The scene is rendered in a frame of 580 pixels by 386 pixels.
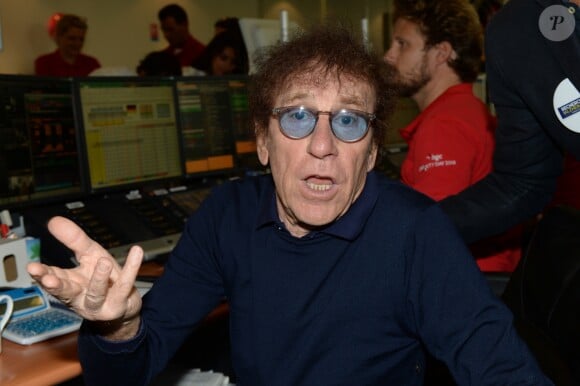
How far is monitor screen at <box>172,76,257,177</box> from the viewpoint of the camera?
2443 mm

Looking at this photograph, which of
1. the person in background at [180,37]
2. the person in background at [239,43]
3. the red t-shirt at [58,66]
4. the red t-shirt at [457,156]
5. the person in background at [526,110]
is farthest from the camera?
the person in background at [180,37]

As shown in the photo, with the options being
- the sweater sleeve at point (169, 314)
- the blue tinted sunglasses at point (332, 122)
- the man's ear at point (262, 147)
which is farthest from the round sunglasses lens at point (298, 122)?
the sweater sleeve at point (169, 314)

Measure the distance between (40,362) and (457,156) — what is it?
1.30 m

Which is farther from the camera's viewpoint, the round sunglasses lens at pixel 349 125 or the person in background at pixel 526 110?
the person in background at pixel 526 110

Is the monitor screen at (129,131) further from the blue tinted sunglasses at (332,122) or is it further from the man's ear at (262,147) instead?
the blue tinted sunglasses at (332,122)

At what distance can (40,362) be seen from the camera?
134cm

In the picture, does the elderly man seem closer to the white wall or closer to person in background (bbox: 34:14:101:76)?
person in background (bbox: 34:14:101:76)

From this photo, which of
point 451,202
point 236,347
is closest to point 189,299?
point 236,347

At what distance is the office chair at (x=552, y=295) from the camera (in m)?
1.34

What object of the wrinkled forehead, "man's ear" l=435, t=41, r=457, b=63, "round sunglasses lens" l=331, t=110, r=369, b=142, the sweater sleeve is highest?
"man's ear" l=435, t=41, r=457, b=63

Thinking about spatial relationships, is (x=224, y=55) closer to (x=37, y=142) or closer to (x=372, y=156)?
(x=37, y=142)

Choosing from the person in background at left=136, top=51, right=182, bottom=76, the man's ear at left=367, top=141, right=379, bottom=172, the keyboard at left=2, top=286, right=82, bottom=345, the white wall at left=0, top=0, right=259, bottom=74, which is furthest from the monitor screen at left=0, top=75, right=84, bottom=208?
the white wall at left=0, top=0, right=259, bottom=74

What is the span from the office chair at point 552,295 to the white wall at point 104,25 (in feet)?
16.9

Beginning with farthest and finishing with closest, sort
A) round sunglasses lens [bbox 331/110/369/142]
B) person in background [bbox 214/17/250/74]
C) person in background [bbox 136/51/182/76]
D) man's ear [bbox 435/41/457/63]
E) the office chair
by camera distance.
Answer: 1. person in background [bbox 136/51/182/76]
2. person in background [bbox 214/17/250/74]
3. man's ear [bbox 435/41/457/63]
4. the office chair
5. round sunglasses lens [bbox 331/110/369/142]
